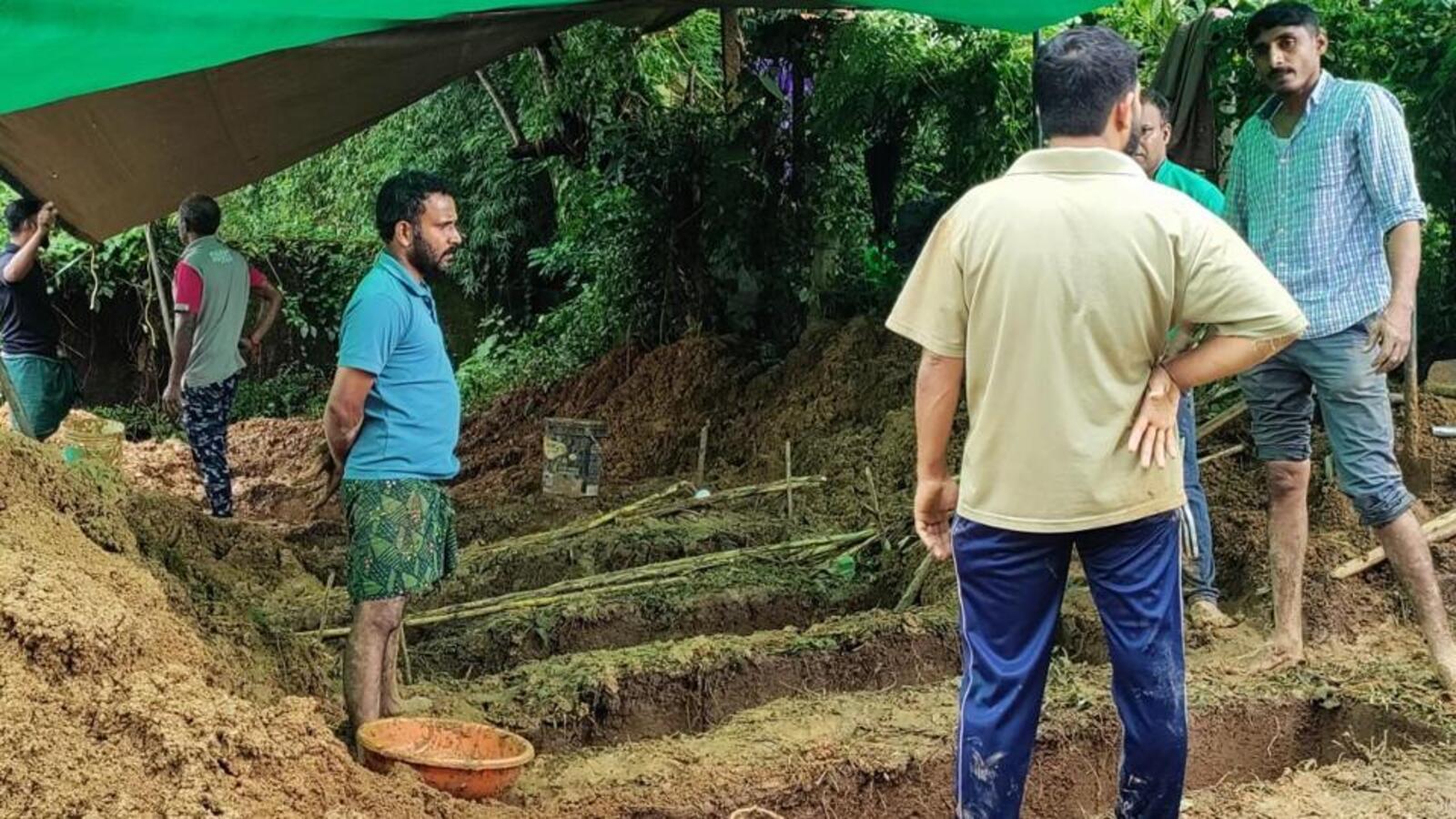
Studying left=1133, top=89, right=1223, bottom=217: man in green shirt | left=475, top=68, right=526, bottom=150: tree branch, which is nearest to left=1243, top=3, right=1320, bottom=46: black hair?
left=1133, top=89, right=1223, bottom=217: man in green shirt

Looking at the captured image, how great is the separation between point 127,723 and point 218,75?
303 cm

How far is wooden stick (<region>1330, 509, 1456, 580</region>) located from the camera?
15.0 ft

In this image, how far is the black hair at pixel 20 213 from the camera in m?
5.85

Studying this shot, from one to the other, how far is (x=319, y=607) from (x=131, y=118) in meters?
2.11

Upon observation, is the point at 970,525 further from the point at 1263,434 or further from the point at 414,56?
the point at 414,56

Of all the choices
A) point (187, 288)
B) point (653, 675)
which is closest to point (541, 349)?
point (187, 288)

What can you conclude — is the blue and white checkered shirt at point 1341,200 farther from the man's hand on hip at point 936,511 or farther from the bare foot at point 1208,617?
the man's hand on hip at point 936,511

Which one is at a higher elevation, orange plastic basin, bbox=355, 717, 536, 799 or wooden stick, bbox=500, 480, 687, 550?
orange plastic basin, bbox=355, 717, 536, 799

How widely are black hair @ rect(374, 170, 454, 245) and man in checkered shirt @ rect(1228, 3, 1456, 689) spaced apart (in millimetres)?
2620

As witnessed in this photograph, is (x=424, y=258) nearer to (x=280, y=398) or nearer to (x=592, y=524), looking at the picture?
(x=592, y=524)

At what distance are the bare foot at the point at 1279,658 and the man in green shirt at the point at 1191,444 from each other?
1.08 ft

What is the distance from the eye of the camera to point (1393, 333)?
369cm

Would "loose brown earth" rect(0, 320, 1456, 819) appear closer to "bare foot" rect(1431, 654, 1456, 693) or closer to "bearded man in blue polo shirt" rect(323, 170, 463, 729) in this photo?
"bare foot" rect(1431, 654, 1456, 693)

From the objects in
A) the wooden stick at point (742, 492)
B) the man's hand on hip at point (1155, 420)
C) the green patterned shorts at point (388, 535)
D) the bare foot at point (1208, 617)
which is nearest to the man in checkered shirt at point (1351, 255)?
the bare foot at point (1208, 617)
